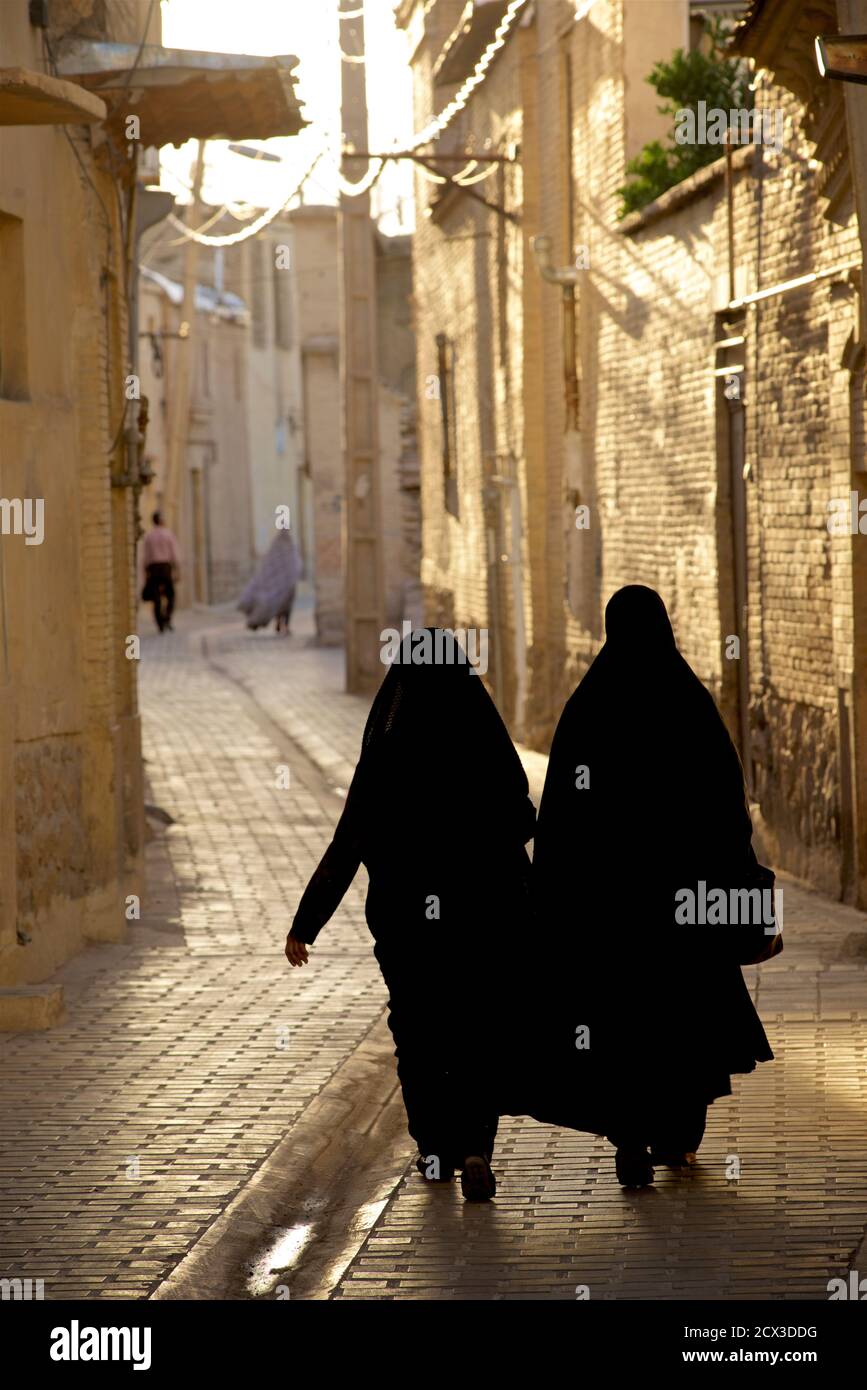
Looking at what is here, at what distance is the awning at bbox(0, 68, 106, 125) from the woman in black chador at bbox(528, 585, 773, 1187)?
117 inches

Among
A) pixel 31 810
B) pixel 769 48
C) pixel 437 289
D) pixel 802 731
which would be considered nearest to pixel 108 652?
pixel 31 810

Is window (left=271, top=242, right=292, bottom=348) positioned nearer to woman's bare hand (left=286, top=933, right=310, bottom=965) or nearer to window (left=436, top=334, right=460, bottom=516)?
window (left=436, top=334, right=460, bottom=516)

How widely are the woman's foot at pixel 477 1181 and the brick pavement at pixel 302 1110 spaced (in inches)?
1.5

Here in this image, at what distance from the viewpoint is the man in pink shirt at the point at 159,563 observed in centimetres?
3025

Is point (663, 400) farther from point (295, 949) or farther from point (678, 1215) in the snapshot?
point (678, 1215)

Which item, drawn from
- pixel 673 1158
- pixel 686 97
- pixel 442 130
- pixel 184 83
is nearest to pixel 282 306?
pixel 442 130

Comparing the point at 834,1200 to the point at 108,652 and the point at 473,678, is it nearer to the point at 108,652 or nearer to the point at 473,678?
the point at 473,678

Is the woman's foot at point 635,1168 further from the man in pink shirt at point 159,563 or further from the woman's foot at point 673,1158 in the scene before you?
the man in pink shirt at point 159,563

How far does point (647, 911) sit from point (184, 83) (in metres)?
5.79

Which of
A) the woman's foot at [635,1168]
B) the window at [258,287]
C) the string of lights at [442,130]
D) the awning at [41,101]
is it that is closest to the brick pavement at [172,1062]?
the woman's foot at [635,1168]

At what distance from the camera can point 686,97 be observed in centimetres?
1304

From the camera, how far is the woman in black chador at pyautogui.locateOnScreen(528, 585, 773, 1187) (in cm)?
569

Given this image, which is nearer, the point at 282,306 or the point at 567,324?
the point at 567,324
